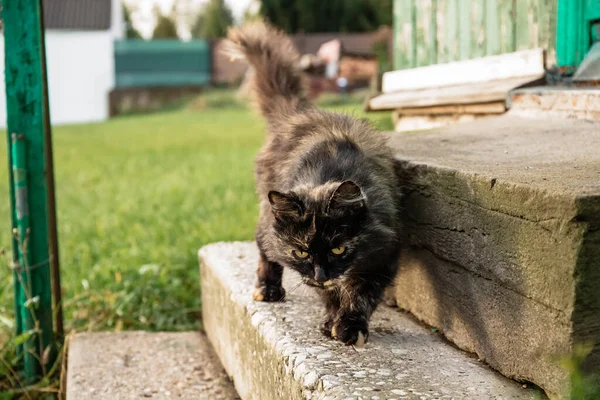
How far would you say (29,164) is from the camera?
3584mm

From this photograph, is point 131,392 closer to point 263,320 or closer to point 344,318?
point 263,320

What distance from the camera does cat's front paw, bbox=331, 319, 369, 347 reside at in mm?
2479

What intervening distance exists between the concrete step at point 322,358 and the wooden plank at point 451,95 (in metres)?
1.42

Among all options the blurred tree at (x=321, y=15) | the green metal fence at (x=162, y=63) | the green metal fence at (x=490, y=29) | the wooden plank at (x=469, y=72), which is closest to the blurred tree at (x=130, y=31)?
→ the blurred tree at (x=321, y=15)

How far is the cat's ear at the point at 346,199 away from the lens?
2.34m

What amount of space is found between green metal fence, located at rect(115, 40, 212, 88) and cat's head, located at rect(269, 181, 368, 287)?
2791 centimetres

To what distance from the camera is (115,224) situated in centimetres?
610

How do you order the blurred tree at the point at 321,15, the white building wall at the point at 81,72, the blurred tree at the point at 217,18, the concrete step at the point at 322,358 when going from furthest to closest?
1. the blurred tree at the point at 217,18
2. the blurred tree at the point at 321,15
3. the white building wall at the point at 81,72
4. the concrete step at the point at 322,358

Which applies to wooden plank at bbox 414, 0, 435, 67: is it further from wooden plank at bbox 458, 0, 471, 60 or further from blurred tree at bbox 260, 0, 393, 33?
blurred tree at bbox 260, 0, 393, 33

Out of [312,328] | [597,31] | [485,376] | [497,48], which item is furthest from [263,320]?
[497,48]

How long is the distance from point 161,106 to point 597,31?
2524cm

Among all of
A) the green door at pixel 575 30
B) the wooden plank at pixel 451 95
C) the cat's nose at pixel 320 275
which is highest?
the green door at pixel 575 30

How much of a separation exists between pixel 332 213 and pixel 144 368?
1507 mm

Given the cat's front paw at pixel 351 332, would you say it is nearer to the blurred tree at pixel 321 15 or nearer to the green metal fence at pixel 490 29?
the green metal fence at pixel 490 29
